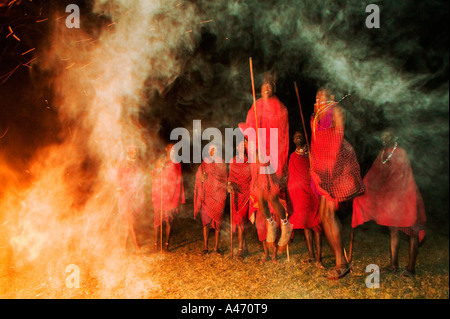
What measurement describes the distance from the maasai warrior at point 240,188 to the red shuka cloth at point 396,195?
214 cm

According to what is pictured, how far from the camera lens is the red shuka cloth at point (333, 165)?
13.5ft

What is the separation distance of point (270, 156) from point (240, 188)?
109 cm

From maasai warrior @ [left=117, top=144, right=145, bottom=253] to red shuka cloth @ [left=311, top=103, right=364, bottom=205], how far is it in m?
3.40

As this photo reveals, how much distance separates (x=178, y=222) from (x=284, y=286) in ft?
15.6

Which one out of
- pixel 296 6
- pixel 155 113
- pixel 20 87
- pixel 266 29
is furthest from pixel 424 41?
pixel 20 87

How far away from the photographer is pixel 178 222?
8.40 m

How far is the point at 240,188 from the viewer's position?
18.6 feet

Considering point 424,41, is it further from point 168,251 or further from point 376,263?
point 168,251

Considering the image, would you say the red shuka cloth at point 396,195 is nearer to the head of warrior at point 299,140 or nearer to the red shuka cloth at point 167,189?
the head of warrior at point 299,140

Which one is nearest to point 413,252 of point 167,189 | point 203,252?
point 203,252

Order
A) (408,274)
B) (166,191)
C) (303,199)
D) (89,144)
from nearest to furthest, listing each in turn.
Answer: (408,274) → (303,199) → (166,191) → (89,144)

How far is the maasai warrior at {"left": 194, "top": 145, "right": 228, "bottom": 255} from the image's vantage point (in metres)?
5.73
